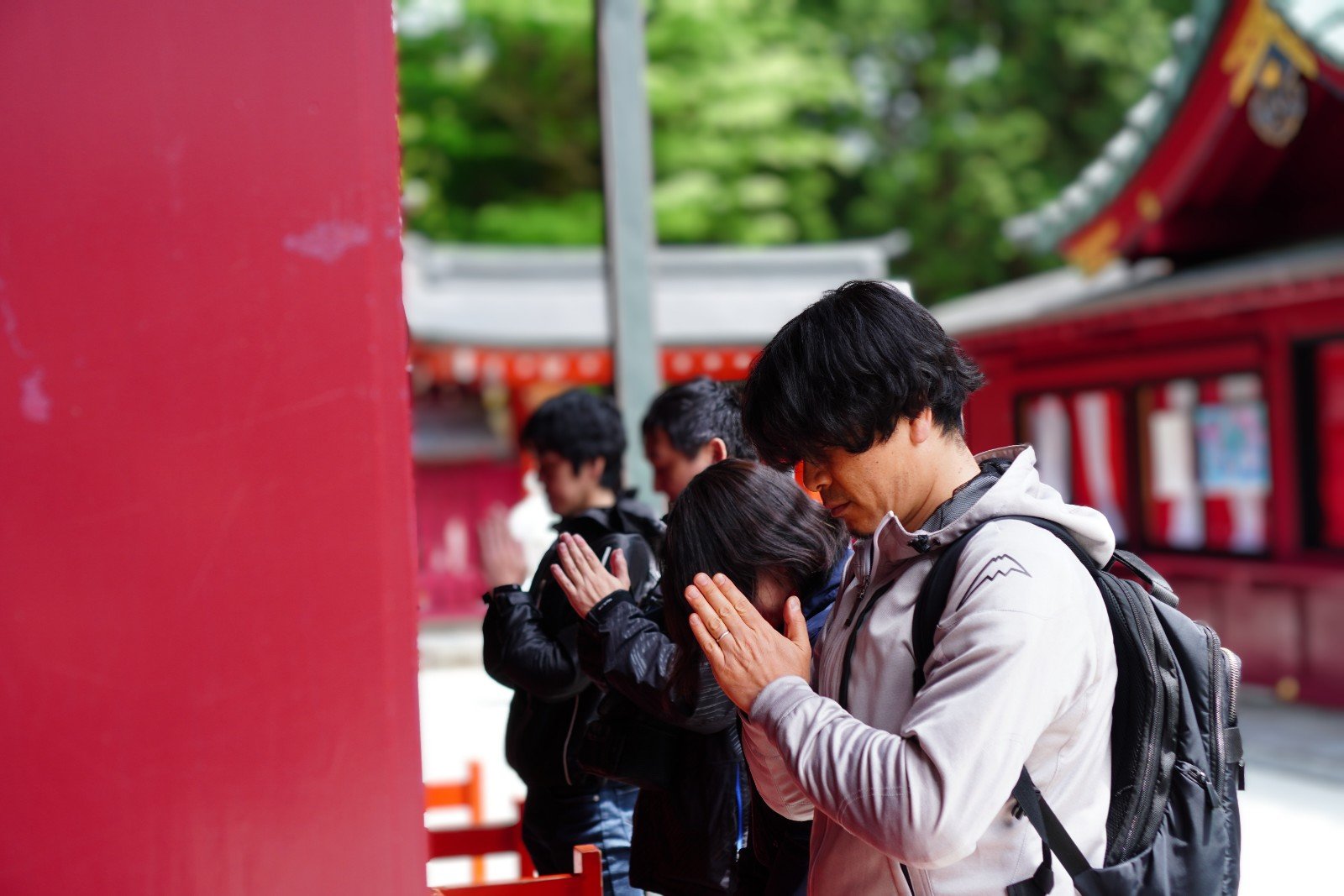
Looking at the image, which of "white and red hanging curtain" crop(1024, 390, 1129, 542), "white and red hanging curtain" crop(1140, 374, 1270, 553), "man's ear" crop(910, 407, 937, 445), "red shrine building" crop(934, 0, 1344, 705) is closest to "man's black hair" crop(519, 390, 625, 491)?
"man's ear" crop(910, 407, 937, 445)

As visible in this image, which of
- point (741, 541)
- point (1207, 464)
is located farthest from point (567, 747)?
point (1207, 464)

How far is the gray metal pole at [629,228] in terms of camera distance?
180 inches

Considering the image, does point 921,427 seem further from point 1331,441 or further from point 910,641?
point 1331,441

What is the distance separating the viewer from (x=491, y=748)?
316 inches

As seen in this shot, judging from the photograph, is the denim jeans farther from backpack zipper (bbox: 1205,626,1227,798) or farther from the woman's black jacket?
backpack zipper (bbox: 1205,626,1227,798)

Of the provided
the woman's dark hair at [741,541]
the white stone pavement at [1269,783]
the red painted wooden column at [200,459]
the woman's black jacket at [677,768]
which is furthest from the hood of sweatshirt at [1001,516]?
the white stone pavement at [1269,783]

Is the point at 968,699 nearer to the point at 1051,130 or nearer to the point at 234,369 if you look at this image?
the point at 234,369

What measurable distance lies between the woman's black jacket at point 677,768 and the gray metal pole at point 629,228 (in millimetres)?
2389

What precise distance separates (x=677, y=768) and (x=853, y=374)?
1.06 metres

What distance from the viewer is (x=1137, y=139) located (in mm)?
9203

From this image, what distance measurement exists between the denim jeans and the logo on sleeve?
4.99ft

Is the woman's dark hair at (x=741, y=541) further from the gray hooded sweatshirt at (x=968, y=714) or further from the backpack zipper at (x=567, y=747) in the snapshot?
the backpack zipper at (x=567, y=747)

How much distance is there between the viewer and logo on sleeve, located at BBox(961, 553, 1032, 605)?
4.33ft

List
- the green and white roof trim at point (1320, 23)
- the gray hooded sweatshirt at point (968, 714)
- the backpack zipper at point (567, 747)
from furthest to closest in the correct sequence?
the green and white roof trim at point (1320, 23)
the backpack zipper at point (567, 747)
the gray hooded sweatshirt at point (968, 714)
